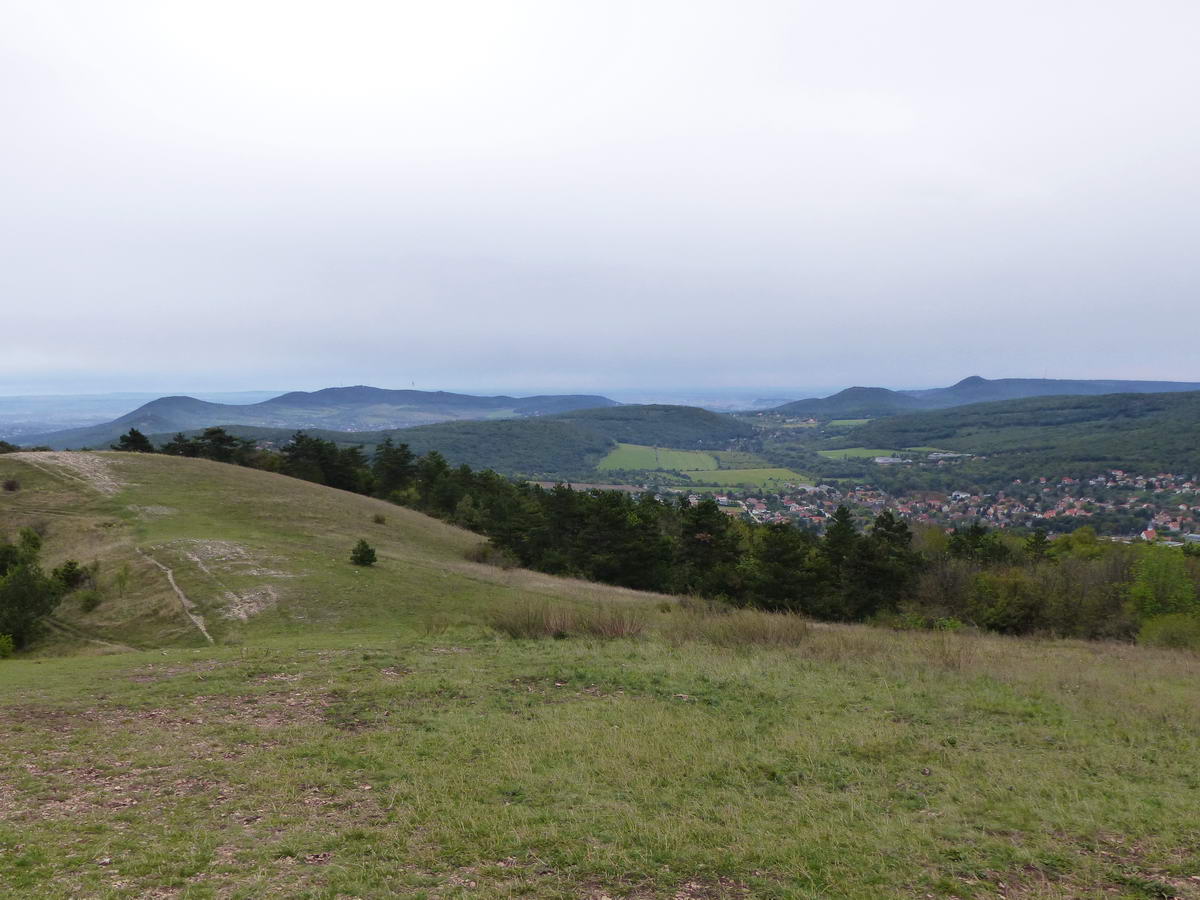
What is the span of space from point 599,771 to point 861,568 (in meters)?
30.3

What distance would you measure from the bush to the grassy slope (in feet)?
26.4

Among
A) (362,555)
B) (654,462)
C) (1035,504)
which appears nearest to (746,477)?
(654,462)

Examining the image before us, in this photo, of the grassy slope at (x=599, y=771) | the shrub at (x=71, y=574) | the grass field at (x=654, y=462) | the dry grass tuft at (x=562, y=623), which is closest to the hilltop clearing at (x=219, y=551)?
the shrub at (x=71, y=574)

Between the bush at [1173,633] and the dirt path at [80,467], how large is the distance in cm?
4861

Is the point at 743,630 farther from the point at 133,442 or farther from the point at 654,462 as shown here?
the point at 654,462

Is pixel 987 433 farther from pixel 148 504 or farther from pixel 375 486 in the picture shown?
pixel 148 504

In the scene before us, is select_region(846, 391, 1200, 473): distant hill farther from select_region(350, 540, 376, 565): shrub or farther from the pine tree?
the pine tree

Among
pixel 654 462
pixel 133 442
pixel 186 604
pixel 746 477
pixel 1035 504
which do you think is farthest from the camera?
pixel 654 462

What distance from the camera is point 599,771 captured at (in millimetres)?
7891

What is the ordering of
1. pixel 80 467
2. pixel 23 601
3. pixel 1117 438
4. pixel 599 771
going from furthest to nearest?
1. pixel 1117 438
2. pixel 80 467
3. pixel 23 601
4. pixel 599 771

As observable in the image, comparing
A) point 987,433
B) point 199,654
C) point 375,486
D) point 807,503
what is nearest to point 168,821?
point 199,654

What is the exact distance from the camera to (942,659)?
1435 centimetres

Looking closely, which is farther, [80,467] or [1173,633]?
[80,467]

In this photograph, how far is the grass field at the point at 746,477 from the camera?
456ft
